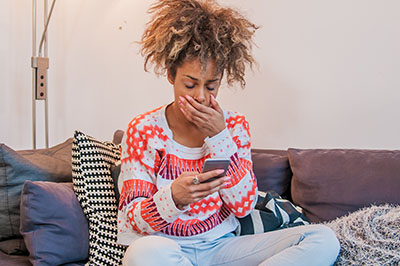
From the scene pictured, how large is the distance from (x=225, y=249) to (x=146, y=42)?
64 centimetres

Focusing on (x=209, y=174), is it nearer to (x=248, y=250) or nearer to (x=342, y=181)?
(x=248, y=250)

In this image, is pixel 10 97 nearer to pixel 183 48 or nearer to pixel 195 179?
pixel 183 48

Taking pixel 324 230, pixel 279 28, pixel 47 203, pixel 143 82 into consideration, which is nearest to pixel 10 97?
pixel 143 82

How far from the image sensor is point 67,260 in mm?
1417

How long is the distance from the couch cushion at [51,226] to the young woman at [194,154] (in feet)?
0.48

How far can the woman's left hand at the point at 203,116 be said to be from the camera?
1.36m

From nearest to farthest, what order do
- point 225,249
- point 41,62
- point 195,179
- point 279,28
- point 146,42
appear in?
point 195,179, point 225,249, point 146,42, point 279,28, point 41,62

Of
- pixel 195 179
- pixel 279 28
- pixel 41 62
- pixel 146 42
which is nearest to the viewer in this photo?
pixel 195 179

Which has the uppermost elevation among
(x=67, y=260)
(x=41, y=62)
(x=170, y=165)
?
(x=41, y=62)

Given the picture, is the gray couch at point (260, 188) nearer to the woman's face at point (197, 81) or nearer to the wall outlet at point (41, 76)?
the woman's face at point (197, 81)

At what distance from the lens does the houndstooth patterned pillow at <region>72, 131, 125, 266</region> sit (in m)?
1.42

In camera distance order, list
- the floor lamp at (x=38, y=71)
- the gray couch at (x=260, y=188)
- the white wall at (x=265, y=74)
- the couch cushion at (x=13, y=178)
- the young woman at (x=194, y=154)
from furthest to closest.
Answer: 1. the floor lamp at (x=38, y=71)
2. the white wall at (x=265, y=74)
3. the couch cushion at (x=13, y=178)
4. the gray couch at (x=260, y=188)
5. the young woman at (x=194, y=154)

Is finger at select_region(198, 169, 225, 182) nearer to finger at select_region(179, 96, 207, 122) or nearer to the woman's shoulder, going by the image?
finger at select_region(179, 96, 207, 122)

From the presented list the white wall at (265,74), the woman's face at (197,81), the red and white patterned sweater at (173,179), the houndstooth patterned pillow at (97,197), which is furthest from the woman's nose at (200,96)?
the white wall at (265,74)
